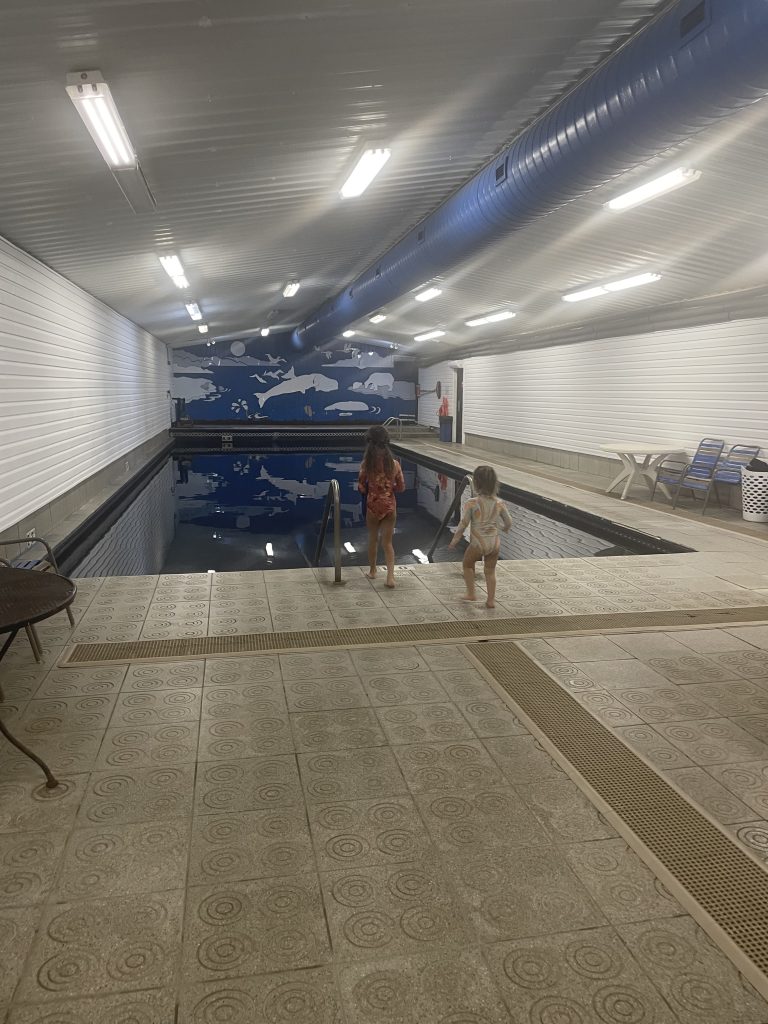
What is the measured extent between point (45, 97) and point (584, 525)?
25.4 feet

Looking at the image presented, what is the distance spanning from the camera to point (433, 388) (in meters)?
26.5

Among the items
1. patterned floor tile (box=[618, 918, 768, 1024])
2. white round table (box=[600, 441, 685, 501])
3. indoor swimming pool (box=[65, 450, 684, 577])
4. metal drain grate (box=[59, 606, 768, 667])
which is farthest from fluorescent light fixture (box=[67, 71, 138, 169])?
white round table (box=[600, 441, 685, 501])

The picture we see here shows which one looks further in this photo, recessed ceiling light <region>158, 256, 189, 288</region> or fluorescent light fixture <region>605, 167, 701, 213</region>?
recessed ceiling light <region>158, 256, 189, 288</region>

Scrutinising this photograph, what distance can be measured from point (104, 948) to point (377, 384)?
26.8 m

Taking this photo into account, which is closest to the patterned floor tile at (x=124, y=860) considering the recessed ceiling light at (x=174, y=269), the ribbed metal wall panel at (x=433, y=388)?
the recessed ceiling light at (x=174, y=269)

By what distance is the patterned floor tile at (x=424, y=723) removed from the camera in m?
3.25

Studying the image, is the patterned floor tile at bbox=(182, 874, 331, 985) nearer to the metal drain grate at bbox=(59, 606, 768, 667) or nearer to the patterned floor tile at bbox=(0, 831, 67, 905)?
the patterned floor tile at bbox=(0, 831, 67, 905)

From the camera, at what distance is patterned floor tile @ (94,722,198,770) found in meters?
3.00

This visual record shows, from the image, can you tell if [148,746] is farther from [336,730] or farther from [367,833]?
[367,833]

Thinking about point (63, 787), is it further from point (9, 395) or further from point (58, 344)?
point (58, 344)

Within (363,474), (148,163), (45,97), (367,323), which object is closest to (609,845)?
(363,474)

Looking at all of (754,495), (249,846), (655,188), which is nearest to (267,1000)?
(249,846)

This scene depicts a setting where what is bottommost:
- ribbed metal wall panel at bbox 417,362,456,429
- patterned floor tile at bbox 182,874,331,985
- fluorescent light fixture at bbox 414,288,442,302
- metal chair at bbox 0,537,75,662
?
patterned floor tile at bbox 182,874,331,985

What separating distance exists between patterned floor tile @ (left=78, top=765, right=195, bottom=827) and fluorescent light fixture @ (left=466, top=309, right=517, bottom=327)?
12632 mm
